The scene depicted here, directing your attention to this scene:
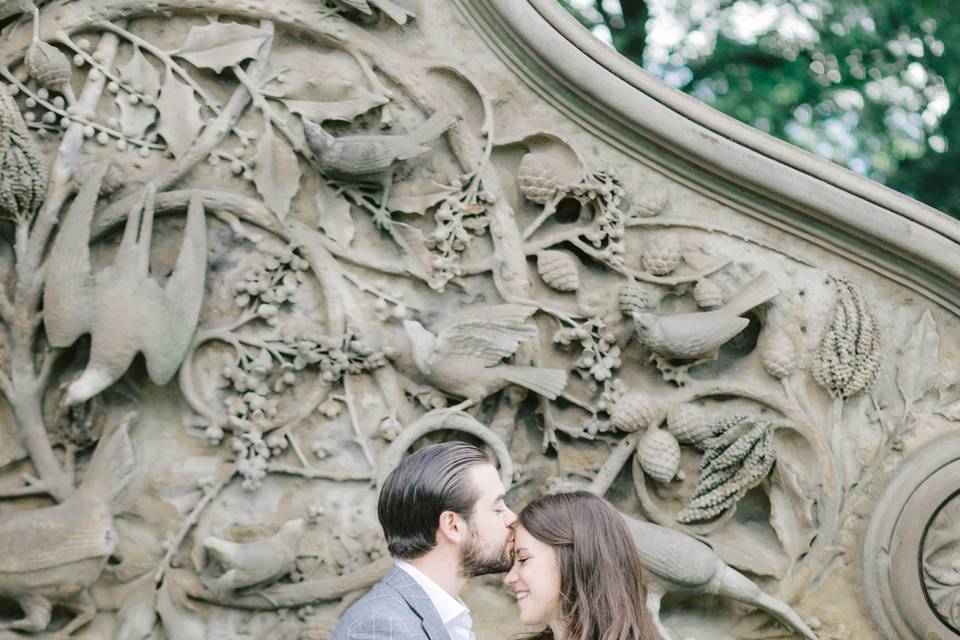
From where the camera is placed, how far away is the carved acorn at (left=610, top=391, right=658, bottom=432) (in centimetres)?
312

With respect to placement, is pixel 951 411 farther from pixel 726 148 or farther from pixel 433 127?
pixel 433 127

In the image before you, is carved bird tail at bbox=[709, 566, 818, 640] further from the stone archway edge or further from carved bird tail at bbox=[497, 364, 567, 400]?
the stone archway edge

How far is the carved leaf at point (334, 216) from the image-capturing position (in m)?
3.20

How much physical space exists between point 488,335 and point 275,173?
2.38 ft

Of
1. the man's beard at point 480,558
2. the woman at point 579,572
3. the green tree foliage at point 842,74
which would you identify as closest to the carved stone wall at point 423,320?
the man's beard at point 480,558

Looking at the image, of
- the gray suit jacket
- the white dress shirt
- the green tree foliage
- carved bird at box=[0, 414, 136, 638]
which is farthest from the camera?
the green tree foliage

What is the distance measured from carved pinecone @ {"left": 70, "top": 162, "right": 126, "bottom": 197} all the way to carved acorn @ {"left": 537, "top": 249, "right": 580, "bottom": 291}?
1133mm

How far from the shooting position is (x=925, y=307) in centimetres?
321

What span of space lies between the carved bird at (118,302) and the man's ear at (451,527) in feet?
3.78

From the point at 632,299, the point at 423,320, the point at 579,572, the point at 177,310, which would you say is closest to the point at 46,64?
the point at 177,310

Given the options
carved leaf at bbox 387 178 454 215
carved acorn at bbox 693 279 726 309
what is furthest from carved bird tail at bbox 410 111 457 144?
carved acorn at bbox 693 279 726 309

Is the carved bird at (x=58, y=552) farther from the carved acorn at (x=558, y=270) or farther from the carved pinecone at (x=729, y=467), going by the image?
the carved pinecone at (x=729, y=467)

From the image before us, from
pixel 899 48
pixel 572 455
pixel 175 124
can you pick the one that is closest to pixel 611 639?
pixel 572 455

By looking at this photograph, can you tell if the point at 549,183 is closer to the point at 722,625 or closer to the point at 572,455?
the point at 572,455
